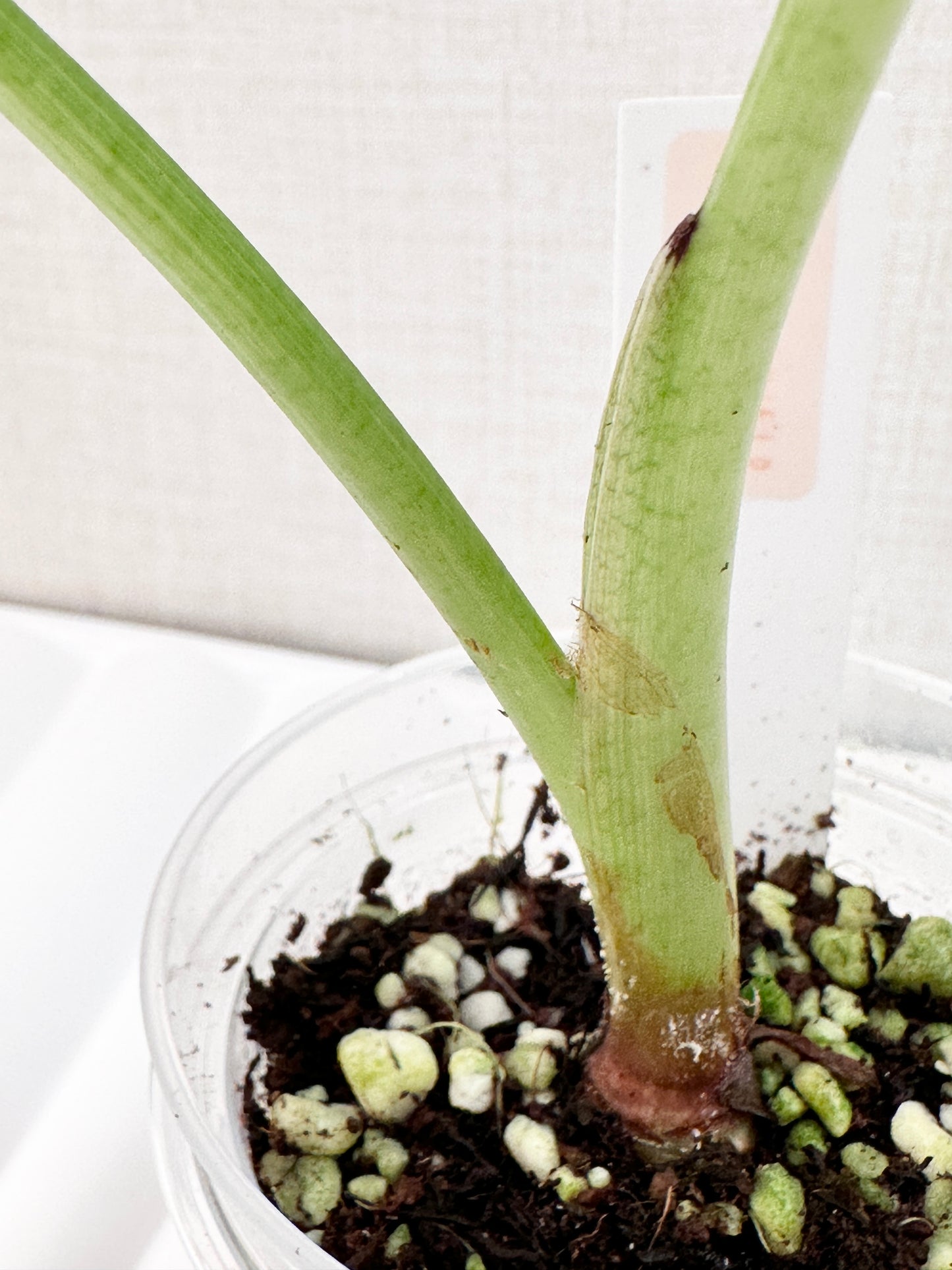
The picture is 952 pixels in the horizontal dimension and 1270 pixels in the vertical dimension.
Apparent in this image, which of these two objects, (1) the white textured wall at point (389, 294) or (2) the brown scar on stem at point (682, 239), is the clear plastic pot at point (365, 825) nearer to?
(1) the white textured wall at point (389, 294)

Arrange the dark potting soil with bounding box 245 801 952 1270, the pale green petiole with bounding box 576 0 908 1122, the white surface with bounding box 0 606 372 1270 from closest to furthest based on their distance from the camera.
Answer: the pale green petiole with bounding box 576 0 908 1122 < the dark potting soil with bounding box 245 801 952 1270 < the white surface with bounding box 0 606 372 1270

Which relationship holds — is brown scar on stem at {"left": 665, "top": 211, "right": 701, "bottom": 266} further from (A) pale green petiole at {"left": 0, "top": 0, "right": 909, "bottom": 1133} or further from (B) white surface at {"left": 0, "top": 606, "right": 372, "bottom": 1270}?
(B) white surface at {"left": 0, "top": 606, "right": 372, "bottom": 1270}

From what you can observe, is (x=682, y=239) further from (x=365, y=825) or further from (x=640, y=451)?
(x=365, y=825)

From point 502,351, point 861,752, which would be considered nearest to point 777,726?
point 861,752

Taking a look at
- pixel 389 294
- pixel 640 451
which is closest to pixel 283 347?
pixel 640 451

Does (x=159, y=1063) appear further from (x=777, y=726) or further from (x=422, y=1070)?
(x=777, y=726)

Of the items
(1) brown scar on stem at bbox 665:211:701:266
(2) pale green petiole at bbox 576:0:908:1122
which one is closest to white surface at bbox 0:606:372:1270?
(2) pale green petiole at bbox 576:0:908:1122

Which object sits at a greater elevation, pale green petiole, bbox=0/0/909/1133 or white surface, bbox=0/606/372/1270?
pale green petiole, bbox=0/0/909/1133
